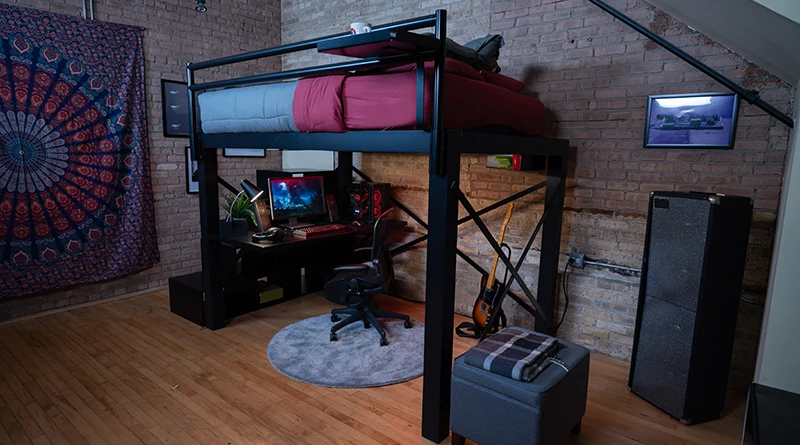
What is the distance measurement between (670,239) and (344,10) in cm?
375

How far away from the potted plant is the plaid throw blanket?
2287 mm

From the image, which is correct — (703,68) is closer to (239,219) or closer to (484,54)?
(484,54)

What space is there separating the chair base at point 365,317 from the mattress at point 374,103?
5.14ft

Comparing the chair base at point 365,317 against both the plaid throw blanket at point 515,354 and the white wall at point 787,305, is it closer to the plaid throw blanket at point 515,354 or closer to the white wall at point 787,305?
the plaid throw blanket at point 515,354

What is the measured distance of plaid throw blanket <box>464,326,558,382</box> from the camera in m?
2.05

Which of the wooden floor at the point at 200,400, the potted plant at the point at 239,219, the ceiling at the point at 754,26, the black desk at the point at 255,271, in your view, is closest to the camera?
the ceiling at the point at 754,26

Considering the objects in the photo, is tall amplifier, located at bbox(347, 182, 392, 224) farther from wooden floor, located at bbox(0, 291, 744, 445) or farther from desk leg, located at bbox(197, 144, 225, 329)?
wooden floor, located at bbox(0, 291, 744, 445)

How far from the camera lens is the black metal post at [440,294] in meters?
2.15

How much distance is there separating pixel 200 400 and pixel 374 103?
6.39 feet

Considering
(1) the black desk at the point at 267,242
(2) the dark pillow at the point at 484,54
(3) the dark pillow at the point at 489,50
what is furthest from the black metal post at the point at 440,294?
(1) the black desk at the point at 267,242

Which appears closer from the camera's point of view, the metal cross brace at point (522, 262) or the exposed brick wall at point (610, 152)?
the exposed brick wall at point (610, 152)

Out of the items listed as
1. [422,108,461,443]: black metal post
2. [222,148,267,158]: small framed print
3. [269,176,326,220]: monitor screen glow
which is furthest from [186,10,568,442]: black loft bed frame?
[222,148,267,158]: small framed print

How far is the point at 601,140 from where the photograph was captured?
3244 millimetres

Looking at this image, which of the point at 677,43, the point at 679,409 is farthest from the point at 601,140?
the point at 679,409
